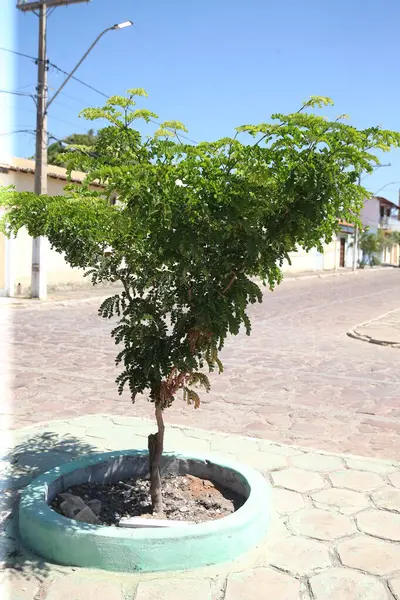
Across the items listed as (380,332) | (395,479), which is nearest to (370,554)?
(395,479)

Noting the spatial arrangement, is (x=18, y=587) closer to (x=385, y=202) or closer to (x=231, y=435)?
(x=231, y=435)

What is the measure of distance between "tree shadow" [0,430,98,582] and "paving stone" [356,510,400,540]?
1.83 metres

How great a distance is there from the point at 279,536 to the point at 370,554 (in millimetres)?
511

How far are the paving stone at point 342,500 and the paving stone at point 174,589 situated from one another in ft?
4.05

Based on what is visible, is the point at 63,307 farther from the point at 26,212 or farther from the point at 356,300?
the point at 26,212

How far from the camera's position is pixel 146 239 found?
3.40 metres

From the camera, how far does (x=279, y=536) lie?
3588mm

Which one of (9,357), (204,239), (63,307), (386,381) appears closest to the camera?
(204,239)

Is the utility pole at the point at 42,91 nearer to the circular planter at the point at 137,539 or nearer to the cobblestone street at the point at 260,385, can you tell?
the cobblestone street at the point at 260,385

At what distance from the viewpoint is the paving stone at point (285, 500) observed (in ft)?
13.0

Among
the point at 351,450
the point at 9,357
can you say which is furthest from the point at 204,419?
the point at 9,357

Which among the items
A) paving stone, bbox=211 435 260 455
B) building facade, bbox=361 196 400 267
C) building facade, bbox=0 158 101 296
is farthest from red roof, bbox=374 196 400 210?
paving stone, bbox=211 435 260 455

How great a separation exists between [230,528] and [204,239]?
1.54 metres

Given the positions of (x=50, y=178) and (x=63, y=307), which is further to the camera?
(x=50, y=178)
